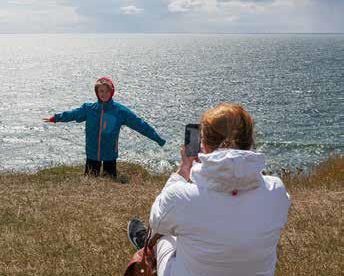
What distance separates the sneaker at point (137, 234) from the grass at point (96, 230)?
1.52 ft

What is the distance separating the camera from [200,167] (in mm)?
2586

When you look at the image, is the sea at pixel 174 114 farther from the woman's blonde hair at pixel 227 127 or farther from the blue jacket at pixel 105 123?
the woman's blonde hair at pixel 227 127

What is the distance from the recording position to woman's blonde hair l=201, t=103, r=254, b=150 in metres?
2.59

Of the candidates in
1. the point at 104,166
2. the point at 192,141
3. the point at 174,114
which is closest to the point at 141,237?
the point at 192,141

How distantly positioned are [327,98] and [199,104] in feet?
43.5

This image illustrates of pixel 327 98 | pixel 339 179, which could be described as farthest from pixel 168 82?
pixel 339 179

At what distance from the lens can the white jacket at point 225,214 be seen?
8.14 ft

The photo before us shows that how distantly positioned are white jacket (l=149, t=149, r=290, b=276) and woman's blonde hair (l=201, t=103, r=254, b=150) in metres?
0.11

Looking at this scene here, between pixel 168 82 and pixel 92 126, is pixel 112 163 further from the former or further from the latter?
pixel 168 82

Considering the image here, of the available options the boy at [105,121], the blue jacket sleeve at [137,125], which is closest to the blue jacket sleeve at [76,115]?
the boy at [105,121]

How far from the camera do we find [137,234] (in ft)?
14.2

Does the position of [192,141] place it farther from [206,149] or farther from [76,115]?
[76,115]

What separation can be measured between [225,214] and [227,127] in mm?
507

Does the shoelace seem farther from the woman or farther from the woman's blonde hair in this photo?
the woman's blonde hair
